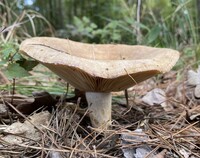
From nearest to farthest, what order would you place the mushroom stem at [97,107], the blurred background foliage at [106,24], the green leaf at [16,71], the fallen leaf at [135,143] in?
the fallen leaf at [135,143] < the green leaf at [16,71] < the mushroom stem at [97,107] < the blurred background foliage at [106,24]

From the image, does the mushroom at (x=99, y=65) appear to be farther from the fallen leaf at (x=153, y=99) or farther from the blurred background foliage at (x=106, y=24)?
the fallen leaf at (x=153, y=99)

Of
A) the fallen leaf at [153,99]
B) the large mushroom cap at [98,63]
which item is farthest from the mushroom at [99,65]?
the fallen leaf at [153,99]

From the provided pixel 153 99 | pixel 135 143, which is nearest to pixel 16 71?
pixel 135 143

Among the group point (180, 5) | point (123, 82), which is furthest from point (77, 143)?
point (180, 5)

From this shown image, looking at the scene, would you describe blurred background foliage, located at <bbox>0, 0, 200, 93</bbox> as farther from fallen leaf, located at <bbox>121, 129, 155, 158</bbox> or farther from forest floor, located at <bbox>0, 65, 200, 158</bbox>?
fallen leaf, located at <bbox>121, 129, 155, 158</bbox>

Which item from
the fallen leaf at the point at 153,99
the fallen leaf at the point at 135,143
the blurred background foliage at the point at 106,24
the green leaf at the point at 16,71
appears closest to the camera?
the fallen leaf at the point at 135,143

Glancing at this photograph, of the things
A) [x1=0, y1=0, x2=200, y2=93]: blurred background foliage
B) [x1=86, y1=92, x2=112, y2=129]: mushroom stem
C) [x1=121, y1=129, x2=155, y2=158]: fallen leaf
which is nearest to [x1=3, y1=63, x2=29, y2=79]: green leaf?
[x1=0, y1=0, x2=200, y2=93]: blurred background foliage

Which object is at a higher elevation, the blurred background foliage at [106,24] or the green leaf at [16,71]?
the blurred background foliage at [106,24]
